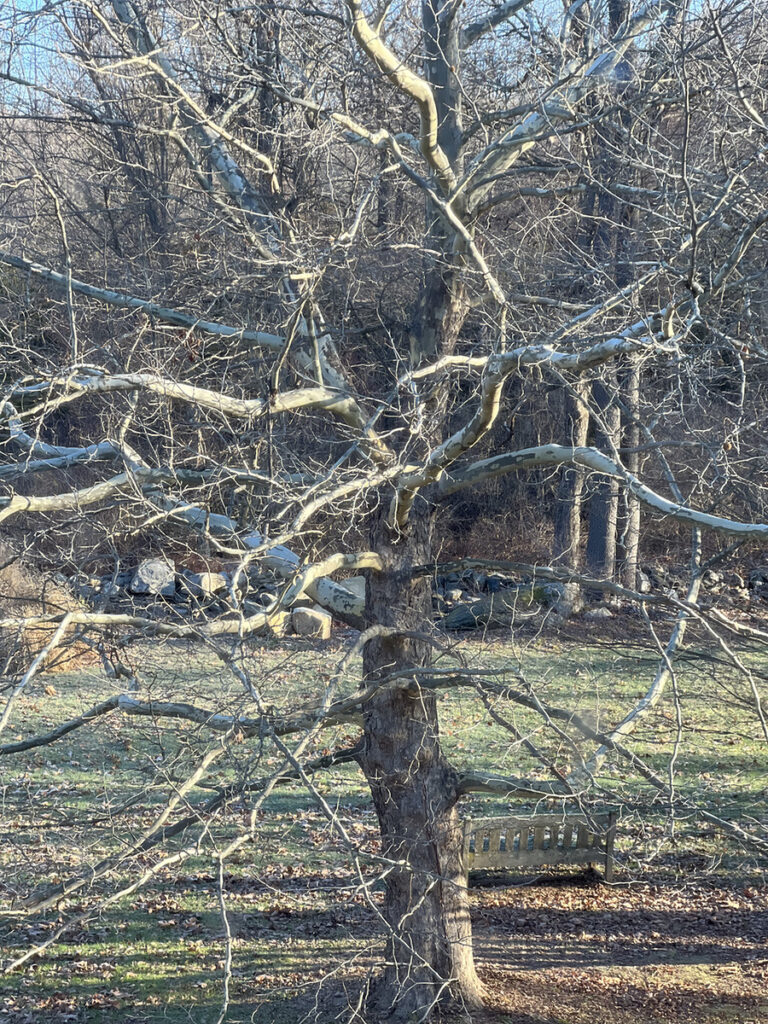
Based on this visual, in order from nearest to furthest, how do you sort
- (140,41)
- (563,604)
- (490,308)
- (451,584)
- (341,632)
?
(140,41), (490,308), (563,604), (341,632), (451,584)

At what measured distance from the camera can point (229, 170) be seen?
20.4 feet

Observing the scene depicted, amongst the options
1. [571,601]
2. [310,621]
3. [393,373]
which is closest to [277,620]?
[393,373]

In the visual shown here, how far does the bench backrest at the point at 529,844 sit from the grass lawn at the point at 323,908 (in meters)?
0.36

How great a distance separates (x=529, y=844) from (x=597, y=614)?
27.4 ft

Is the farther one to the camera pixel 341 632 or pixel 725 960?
pixel 341 632

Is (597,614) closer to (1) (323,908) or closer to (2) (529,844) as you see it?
(2) (529,844)

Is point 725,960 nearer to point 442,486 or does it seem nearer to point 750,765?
point 750,765

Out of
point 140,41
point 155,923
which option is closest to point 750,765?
point 155,923

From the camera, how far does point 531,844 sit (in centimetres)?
915

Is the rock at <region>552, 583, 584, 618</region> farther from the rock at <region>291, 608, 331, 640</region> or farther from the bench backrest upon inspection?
the bench backrest

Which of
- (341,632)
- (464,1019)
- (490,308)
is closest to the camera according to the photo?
(464,1019)

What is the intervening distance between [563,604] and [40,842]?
9.22 m

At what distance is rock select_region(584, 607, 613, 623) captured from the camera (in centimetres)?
1695

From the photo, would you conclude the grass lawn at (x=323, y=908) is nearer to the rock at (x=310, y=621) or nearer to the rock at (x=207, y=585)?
the rock at (x=207, y=585)
